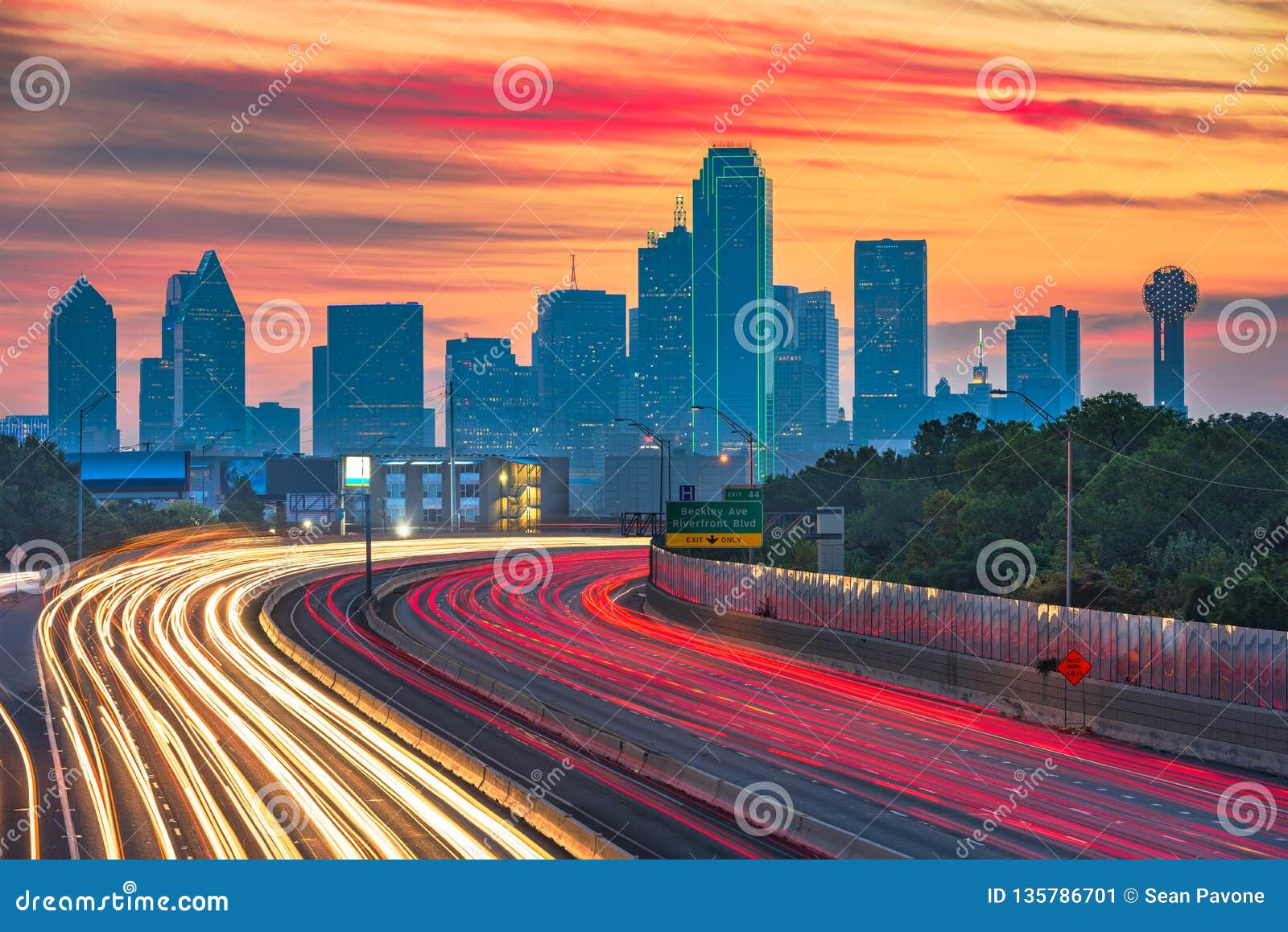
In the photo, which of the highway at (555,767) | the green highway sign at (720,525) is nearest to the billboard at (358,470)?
the green highway sign at (720,525)

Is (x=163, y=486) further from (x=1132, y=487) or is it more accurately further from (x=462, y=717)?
(x=462, y=717)

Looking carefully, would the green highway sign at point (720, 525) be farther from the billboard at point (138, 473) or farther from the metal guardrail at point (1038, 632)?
the billboard at point (138, 473)

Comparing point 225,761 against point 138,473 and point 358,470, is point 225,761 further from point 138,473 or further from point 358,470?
point 138,473

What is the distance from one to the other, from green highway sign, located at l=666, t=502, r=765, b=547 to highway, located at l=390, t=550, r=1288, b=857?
19.6 ft

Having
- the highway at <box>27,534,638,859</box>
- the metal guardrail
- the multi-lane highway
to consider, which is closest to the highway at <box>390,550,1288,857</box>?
the multi-lane highway

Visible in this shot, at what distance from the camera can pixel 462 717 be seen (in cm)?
3819

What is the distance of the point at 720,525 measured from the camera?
213 feet

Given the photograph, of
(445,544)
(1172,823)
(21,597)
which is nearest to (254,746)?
(1172,823)

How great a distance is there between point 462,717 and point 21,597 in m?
43.1

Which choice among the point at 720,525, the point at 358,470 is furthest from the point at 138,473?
the point at 720,525

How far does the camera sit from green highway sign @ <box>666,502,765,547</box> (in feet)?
212

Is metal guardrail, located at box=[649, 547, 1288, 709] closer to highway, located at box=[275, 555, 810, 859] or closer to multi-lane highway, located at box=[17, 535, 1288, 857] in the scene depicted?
multi-lane highway, located at box=[17, 535, 1288, 857]

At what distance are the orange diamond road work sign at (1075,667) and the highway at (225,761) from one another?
630 inches

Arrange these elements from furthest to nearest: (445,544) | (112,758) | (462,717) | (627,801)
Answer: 1. (445,544)
2. (462,717)
3. (112,758)
4. (627,801)
